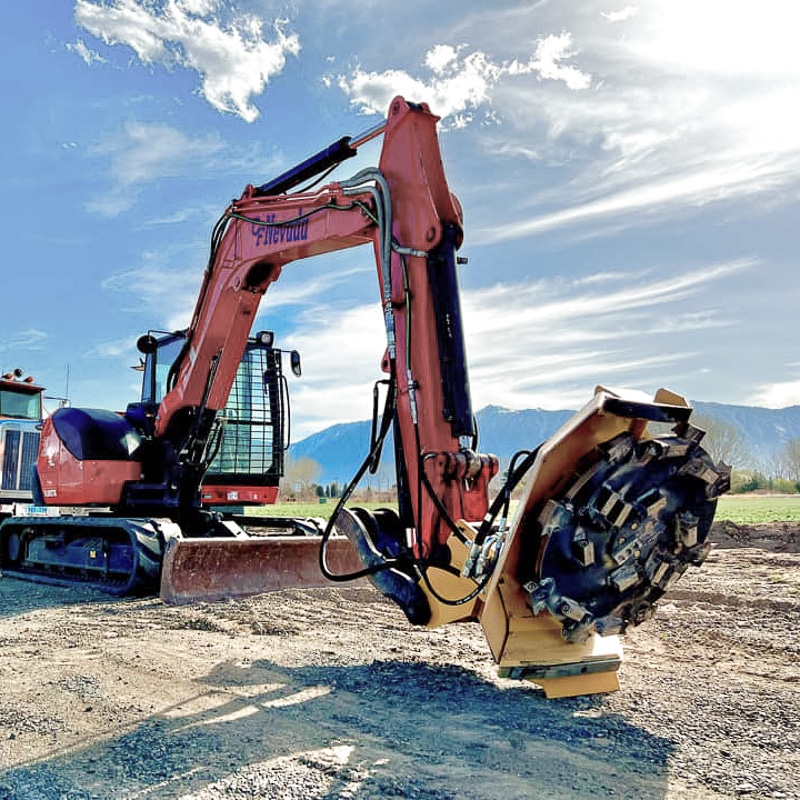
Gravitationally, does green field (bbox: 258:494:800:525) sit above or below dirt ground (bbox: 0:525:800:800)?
above

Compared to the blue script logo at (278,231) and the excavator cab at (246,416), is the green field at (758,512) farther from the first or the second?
the blue script logo at (278,231)

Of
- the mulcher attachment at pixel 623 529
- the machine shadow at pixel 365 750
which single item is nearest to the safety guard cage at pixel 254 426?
the machine shadow at pixel 365 750

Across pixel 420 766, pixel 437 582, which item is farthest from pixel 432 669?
pixel 420 766

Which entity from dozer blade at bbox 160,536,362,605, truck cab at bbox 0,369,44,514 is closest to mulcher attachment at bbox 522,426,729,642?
dozer blade at bbox 160,536,362,605

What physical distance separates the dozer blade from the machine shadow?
2.60m

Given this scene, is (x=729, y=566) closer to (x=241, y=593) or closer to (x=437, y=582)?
(x=241, y=593)

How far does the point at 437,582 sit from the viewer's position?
170 inches

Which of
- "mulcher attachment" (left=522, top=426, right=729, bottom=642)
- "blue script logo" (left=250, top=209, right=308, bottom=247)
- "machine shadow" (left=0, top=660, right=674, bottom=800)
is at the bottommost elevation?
"machine shadow" (left=0, top=660, right=674, bottom=800)

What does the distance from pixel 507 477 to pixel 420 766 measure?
4.70 feet

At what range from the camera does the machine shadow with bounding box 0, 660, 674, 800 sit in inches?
114

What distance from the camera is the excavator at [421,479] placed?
3.56 metres

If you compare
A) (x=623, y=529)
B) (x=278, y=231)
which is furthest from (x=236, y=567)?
(x=623, y=529)

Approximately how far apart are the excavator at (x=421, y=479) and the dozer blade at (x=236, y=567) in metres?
0.02

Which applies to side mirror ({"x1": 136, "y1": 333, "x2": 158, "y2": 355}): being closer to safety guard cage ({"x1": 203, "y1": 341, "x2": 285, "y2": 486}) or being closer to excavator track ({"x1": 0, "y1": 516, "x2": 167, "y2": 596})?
safety guard cage ({"x1": 203, "y1": 341, "x2": 285, "y2": 486})
